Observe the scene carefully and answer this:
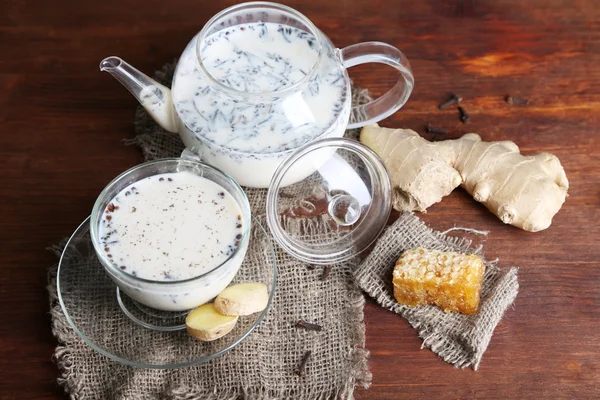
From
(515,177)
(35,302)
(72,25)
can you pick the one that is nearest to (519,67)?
(515,177)

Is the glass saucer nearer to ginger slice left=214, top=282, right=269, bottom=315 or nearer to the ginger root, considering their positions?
ginger slice left=214, top=282, right=269, bottom=315

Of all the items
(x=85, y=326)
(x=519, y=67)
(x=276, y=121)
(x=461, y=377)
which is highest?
(x=276, y=121)

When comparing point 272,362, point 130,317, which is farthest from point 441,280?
point 130,317

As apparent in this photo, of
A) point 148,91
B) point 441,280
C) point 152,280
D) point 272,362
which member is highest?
point 148,91

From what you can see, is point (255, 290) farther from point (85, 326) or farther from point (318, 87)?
point (318, 87)

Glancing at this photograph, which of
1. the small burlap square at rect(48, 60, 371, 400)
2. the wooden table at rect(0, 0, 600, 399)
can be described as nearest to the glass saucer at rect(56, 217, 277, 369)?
the small burlap square at rect(48, 60, 371, 400)

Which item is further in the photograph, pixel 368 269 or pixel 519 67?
pixel 519 67

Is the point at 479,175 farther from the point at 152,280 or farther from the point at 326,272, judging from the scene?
the point at 152,280

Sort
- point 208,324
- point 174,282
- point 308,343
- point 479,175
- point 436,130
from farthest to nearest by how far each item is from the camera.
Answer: point 436,130
point 479,175
point 308,343
point 208,324
point 174,282
